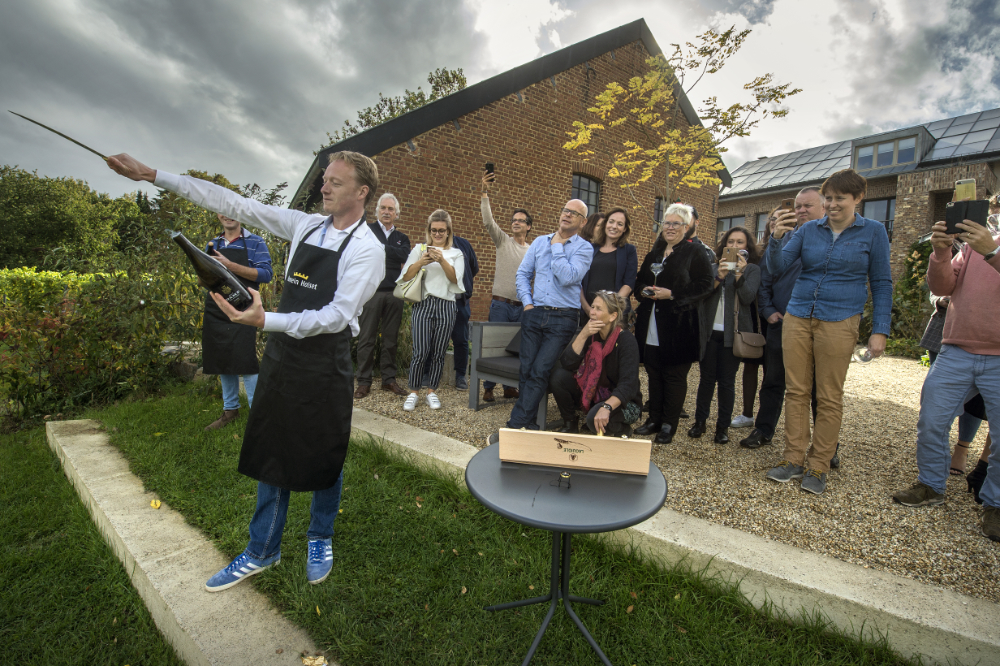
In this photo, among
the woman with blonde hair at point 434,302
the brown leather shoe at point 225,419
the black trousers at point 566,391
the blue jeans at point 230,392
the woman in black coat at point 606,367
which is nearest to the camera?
the woman in black coat at point 606,367

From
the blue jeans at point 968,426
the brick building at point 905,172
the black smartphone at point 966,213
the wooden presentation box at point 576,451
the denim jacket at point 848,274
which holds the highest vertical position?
the brick building at point 905,172

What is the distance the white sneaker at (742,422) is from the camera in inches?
177

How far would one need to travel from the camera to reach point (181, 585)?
2.13 metres

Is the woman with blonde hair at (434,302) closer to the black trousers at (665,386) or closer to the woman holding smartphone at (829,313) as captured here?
the black trousers at (665,386)

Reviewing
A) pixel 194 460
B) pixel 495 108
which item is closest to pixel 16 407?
pixel 194 460

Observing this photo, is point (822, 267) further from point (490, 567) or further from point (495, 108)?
point (495, 108)

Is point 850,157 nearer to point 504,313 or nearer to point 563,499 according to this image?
point 504,313

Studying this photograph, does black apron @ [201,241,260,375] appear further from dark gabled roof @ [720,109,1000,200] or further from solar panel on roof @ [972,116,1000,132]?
solar panel on roof @ [972,116,1000,132]

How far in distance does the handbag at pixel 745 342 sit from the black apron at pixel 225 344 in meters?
4.02

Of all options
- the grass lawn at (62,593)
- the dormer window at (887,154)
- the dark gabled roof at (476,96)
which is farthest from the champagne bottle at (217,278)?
the dormer window at (887,154)

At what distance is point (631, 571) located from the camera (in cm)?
231

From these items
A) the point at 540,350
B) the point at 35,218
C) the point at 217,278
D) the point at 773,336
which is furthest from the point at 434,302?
the point at 35,218

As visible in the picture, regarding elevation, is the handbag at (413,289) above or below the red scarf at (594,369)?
above

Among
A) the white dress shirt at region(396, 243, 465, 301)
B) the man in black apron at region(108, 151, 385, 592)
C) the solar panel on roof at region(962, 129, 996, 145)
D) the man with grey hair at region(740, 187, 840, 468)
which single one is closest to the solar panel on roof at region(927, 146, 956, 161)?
the solar panel on roof at region(962, 129, 996, 145)
